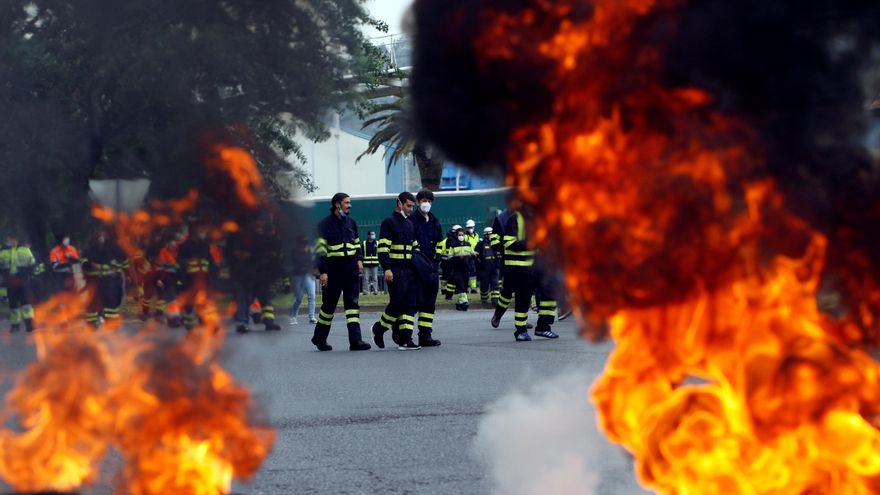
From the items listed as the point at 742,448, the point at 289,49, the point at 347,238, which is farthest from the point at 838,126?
the point at 347,238

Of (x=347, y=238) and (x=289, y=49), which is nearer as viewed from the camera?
(x=289, y=49)

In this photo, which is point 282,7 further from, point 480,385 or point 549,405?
point 480,385

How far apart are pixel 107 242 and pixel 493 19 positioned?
6.07ft

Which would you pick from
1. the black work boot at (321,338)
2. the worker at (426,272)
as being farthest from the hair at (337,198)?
the black work boot at (321,338)

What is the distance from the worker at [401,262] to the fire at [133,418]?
9595 mm

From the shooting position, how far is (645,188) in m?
3.87

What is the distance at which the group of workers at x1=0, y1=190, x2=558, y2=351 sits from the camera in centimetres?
487

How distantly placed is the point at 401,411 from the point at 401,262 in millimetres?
5268

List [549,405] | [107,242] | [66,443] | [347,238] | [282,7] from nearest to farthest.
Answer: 1. [66,443]
2. [282,7]
3. [107,242]
4. [549,405]
5. [347,238]

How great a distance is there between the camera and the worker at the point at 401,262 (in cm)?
1405

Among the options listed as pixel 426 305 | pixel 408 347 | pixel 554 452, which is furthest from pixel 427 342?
pixel 554 452

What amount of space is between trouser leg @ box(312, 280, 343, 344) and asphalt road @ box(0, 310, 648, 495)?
0.21 m

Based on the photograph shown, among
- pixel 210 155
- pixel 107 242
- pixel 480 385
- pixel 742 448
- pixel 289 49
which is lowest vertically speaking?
pixel 480 385

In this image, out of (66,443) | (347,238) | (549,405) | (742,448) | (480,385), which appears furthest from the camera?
(347,238)
